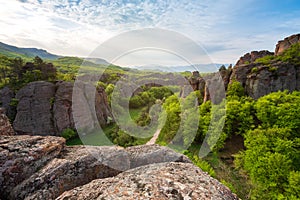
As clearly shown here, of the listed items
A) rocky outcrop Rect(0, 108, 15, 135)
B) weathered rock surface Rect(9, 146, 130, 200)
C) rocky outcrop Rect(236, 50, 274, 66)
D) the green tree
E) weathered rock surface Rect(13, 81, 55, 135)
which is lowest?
weathered rock surface Rect(13, 81, 55, 135)

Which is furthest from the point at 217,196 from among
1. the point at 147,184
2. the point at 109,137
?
the point at 109,137

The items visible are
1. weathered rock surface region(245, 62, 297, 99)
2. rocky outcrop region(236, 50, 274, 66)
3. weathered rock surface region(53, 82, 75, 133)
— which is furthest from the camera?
rocky outcrop region(236, 50, 274, 66)

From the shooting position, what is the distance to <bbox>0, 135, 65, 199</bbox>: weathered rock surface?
196 inches

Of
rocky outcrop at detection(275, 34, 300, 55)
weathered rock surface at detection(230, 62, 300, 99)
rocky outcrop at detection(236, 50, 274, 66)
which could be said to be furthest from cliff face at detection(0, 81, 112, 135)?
rocky outcrop at detection(275, 34, 300, 55)

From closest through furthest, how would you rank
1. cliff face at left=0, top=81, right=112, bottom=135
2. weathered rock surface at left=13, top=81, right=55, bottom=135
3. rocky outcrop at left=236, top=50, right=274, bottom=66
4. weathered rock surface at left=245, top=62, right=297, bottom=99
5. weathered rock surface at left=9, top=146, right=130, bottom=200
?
weathered rock surface at left=9, top=146, right=130, bottom=200 → weathered rock surface at left=13, top=81, right=55, bottom=135 → cliff face at left=0, top=81, right=112, bottom=135 → weathered rock surface at left=245, top=62, right=297, bottom=99 → rocky outcrop at left=236, top=50, right=274, bottom=66

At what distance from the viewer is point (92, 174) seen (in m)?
5.77

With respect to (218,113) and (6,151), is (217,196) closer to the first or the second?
(6,151)

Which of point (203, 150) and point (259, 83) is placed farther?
point (259, 83)

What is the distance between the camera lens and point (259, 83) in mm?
30531

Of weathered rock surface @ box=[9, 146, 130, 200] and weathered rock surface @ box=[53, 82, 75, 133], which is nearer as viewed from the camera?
weathered rock surface @ box=[9, 146, 130, 200]

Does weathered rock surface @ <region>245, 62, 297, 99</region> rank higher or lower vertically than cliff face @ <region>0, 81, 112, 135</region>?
higher

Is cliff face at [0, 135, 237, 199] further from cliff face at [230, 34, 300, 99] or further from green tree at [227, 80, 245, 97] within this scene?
cliff face at [230, 34, 300, 99]

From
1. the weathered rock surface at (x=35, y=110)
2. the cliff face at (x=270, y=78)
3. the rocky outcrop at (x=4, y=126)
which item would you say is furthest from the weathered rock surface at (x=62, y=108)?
the cliff face at (x=270, y=78)

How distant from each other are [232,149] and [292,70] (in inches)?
763
